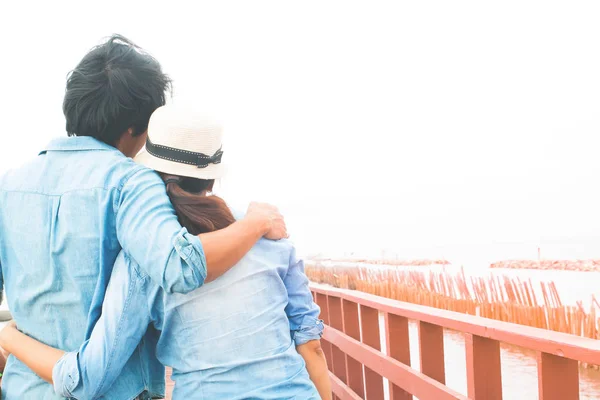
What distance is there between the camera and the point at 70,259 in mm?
1160

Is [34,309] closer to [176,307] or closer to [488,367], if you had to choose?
[176,307]

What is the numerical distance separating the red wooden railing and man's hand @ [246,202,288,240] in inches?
26.7

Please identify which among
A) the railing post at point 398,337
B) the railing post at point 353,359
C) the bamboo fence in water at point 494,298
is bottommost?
the bamboo fence in water at point 494,298

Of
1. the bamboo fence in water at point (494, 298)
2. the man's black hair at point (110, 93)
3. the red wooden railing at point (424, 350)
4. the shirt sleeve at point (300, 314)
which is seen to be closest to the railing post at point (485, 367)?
the red wooden railing at point (424, 350)

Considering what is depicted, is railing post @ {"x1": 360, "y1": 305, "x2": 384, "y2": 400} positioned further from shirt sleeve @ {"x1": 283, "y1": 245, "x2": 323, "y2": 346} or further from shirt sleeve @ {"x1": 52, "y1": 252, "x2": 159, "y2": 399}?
shirt sleeve @ {"x1": 52, "y1": 252, "x2": 159, "y2": 399}

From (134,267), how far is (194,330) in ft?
0.57

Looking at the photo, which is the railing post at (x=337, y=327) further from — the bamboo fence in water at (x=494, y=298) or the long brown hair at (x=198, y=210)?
the long brown hair at (x=198, y=210)

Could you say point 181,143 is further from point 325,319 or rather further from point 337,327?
point 325,319

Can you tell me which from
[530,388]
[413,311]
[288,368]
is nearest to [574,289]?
[530,388]

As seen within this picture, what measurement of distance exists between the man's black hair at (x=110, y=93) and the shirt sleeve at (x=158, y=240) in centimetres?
23

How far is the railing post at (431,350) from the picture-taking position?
2.05 metres

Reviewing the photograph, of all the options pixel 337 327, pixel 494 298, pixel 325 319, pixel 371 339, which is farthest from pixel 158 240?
pixel 494 298

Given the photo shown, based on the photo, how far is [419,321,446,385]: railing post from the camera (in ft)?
6.73

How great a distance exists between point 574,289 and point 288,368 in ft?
24.1
